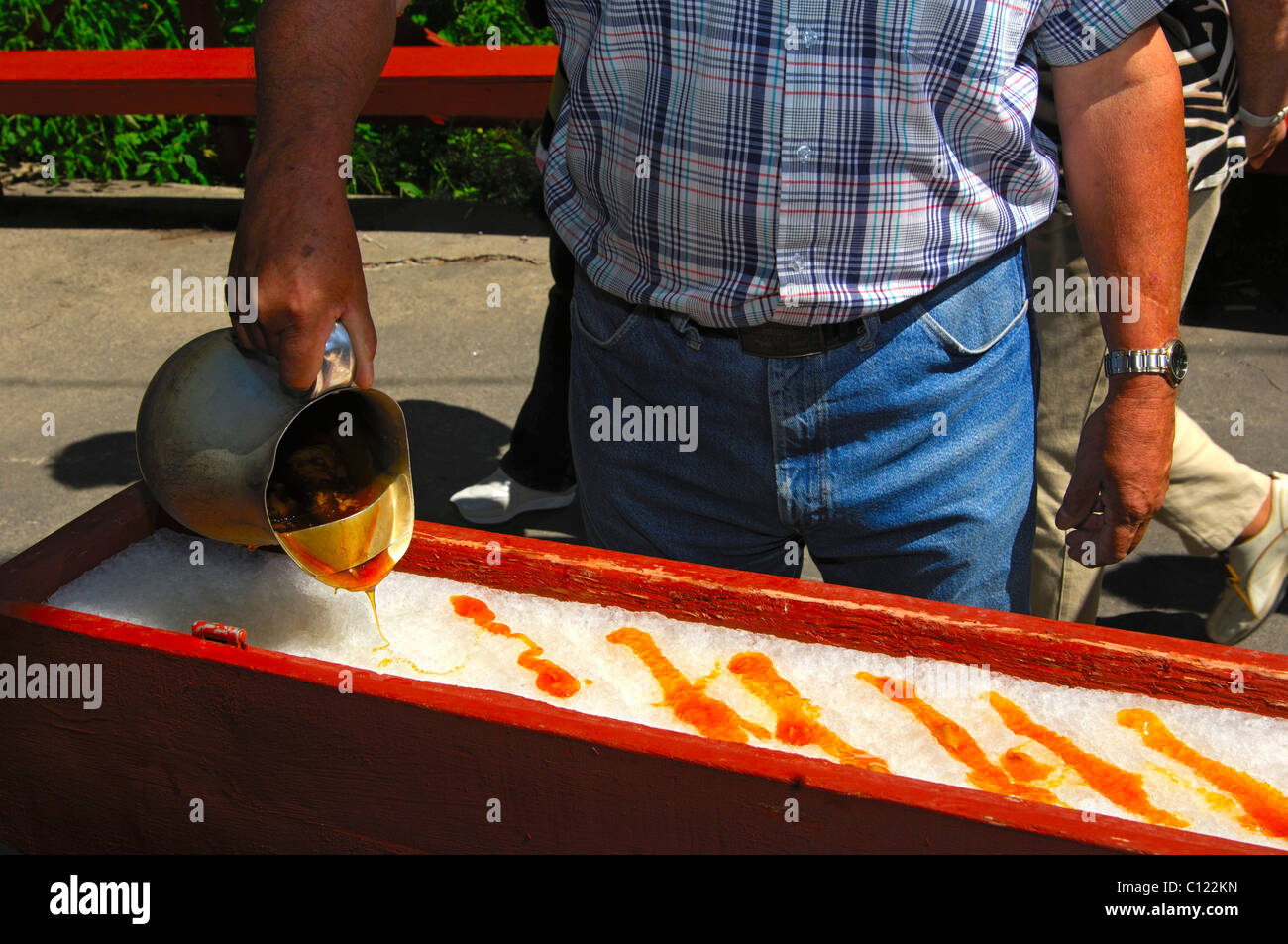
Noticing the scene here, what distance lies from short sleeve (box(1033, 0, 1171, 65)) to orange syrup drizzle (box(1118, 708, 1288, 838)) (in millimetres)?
768

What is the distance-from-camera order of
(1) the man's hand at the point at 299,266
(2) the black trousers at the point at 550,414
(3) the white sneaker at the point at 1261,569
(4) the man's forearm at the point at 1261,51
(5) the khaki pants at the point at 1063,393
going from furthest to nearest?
(2) the black trousers at the point at 550,414 → (3) the white sneaker at the point at 1261,569 → (5) the khaki pants at the point at 1063,393 → (4) the man's forearm at the point at 1261,51 → (1) the man's hand at the point at 299,266

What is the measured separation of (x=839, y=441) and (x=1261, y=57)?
1.21 metres

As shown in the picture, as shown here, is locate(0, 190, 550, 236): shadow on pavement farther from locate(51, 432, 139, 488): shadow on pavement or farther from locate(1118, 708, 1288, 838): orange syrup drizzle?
locate(1118, 708, 1288, 838): orange syrup drizzle

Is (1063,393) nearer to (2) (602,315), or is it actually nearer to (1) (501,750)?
(2) (602,315)

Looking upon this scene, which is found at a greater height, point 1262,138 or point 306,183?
point 1262,138

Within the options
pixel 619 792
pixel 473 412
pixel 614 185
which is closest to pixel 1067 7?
pixel 614 185

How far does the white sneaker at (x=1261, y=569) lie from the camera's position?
259 centimetres

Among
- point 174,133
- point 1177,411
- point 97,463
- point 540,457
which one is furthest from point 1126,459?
point 174,133

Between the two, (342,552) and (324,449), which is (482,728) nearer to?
(342,552)

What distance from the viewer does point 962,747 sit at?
1313mm

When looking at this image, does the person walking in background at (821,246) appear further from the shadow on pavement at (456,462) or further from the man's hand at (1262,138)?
the shadow on pavement at (456,462)

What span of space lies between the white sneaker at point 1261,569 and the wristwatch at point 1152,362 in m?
1.38

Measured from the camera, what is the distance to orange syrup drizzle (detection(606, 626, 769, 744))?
4.41 ft

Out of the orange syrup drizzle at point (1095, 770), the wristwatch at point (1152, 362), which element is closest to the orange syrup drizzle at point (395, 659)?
the orange syrup drizzle at point (1095, 770)
